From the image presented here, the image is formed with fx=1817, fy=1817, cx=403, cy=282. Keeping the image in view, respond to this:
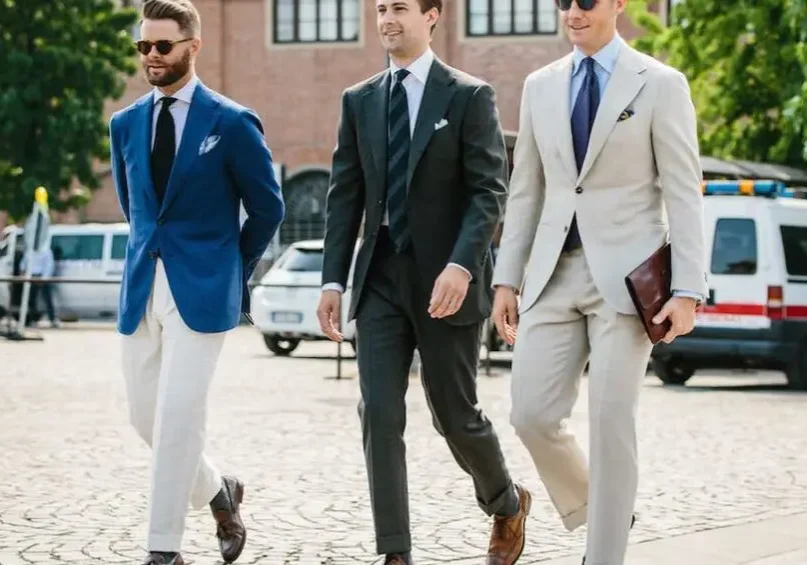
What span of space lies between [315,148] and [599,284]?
127 ft

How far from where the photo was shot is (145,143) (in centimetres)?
582

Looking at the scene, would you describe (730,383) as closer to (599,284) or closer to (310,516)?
(310,516)

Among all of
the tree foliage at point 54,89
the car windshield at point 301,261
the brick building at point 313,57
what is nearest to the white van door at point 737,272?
the car windshield at point 301,261

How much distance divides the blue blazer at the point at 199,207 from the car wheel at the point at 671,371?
12.8m

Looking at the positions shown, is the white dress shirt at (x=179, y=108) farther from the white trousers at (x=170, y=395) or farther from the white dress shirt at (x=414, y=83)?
the white dress shirt at (x=414, y=83)

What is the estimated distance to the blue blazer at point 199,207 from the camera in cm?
574

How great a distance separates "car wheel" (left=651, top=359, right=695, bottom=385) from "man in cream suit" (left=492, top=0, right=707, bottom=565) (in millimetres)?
13162

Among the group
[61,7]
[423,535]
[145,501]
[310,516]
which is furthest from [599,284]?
[61,7]

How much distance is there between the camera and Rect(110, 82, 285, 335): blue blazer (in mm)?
5738

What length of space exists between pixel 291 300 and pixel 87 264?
12.5m

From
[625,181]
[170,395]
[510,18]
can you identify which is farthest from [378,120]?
[510,18]

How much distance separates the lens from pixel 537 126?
5320 mm

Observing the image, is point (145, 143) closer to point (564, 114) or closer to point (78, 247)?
point (564, 114)

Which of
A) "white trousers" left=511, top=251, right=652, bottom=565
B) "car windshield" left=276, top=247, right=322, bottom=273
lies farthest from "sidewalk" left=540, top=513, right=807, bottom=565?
"car windshield" left=276, top=247, right=322, bottom=273
